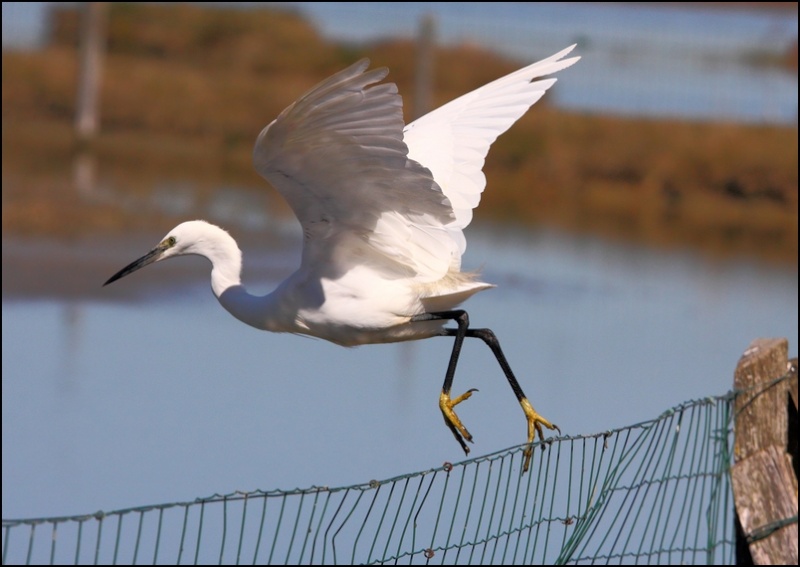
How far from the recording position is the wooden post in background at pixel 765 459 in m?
2.96

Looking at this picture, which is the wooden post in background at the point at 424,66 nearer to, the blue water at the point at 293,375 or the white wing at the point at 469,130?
the blue water at the point at 293,375

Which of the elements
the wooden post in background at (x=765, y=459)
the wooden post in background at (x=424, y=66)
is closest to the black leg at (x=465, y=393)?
the wooden post in background at (x=765, y=459)

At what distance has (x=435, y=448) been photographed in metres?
5.94

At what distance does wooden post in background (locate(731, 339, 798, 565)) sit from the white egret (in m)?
0.54

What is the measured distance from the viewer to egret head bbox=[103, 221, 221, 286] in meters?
4.12

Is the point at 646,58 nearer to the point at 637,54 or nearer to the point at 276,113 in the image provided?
the point at 637,54

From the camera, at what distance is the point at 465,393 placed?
3.87 m

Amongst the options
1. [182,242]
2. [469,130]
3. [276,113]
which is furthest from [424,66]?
[182,242]

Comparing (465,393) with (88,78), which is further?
(88,78)

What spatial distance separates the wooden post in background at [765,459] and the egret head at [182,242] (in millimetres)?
1773

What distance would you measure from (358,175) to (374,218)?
11.6 inches

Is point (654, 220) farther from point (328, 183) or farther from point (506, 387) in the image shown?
point (328, 183)

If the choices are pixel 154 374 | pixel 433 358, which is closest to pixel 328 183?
pixel 154 374

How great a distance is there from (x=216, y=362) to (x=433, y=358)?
54.8 inches
